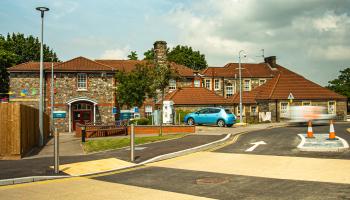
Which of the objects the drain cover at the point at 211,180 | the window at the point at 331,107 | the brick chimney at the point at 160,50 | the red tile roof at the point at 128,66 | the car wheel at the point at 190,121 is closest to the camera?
the drain cover at the point at 211,180

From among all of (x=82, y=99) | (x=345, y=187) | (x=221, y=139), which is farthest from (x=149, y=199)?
(x=82, y=99)

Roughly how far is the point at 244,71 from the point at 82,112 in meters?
26.1

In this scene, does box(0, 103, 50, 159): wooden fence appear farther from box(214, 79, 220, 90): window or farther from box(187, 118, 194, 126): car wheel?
box(214, 79, 220, 90): window

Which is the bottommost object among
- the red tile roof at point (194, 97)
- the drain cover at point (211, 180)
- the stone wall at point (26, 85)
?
the drain cover at point (211, 180)

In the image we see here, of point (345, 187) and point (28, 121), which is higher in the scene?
point (28, 121)

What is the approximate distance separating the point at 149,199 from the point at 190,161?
541 centimetres

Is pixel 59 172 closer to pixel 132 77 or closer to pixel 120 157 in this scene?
pixel 120 157

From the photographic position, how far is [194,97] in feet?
131

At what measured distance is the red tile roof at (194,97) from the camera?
38.9 metres

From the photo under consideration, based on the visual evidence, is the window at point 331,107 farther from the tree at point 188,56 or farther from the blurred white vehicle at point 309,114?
the tree at point 188,56

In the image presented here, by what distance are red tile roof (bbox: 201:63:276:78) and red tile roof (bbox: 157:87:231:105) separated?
10.8 meters

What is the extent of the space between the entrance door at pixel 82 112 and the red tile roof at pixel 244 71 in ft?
59.2

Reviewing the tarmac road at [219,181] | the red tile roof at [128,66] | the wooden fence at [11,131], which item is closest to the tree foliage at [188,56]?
the red tile roof at [128,66]

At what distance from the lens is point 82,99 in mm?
39969
